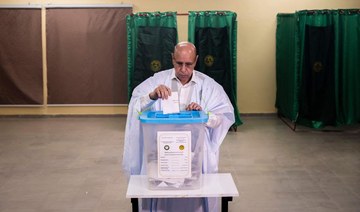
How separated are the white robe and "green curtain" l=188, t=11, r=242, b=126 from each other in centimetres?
395

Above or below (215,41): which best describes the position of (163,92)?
below

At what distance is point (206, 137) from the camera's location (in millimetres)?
2891

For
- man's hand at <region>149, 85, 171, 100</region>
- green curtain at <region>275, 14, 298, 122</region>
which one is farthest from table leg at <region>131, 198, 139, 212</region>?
green curtain at <region>275, 14, 298, 122</region>

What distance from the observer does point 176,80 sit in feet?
9.85

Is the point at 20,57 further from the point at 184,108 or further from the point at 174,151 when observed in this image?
the point at 174,151

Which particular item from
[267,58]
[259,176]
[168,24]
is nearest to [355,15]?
[267,58]

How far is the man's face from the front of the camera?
2.81 meters

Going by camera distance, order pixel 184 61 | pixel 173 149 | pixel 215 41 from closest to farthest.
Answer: pixel 173 149
pixel 184 61
pixel 215 41

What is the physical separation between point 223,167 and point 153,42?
236cm

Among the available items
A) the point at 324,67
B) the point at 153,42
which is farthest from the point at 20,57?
the point at 324,67

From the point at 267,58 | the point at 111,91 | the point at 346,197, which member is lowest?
the point at 346,197

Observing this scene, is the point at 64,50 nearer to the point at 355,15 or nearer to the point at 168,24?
the point at 168,24

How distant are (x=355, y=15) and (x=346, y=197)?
11.4ft

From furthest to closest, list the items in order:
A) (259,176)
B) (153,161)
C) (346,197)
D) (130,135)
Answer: (259,176)
(346,197)
(130,135)
(153,161)
